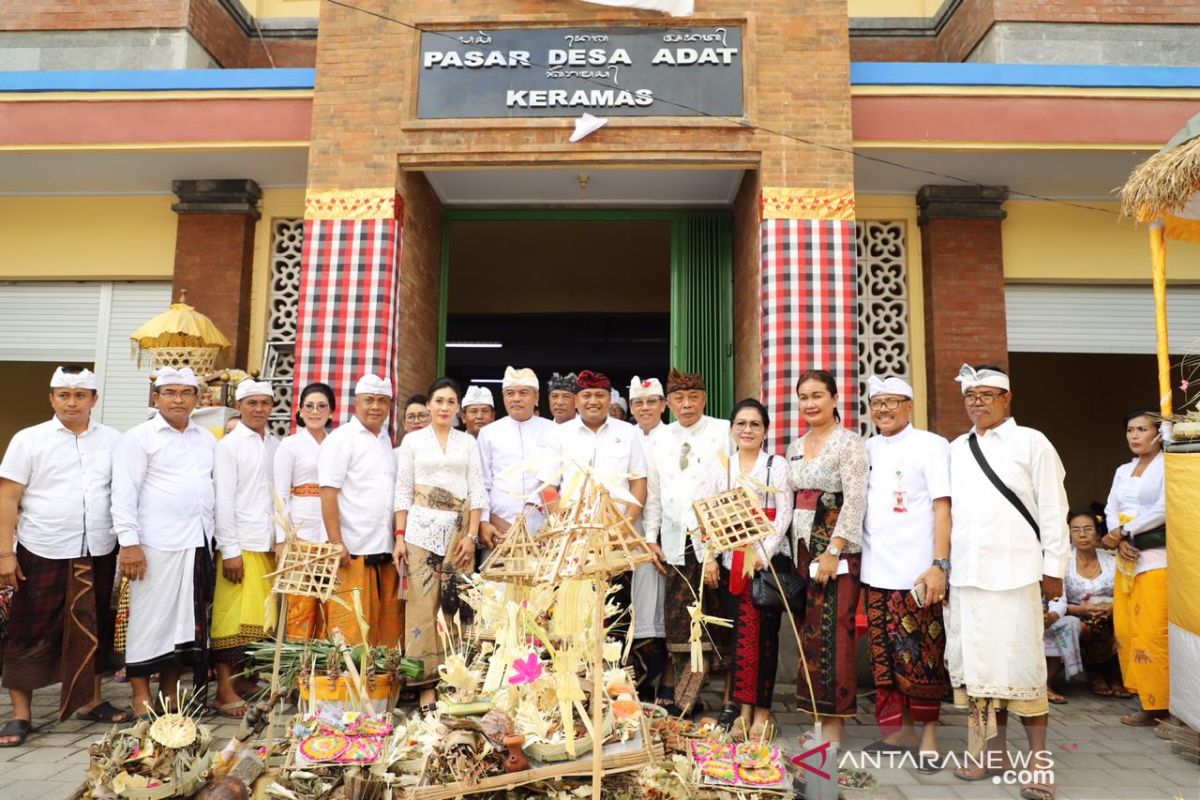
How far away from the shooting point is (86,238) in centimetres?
855

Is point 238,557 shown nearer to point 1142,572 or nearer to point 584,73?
point 584,73

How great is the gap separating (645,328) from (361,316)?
686 centimetres

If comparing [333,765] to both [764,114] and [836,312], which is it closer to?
[836,312]

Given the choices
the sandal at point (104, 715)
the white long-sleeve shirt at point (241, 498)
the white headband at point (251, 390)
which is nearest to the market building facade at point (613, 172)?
the white headband at point (251, 390)

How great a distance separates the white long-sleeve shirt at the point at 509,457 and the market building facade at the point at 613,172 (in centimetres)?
182

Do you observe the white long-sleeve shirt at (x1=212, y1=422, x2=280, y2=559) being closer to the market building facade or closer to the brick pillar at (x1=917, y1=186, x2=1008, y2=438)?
the market building facade

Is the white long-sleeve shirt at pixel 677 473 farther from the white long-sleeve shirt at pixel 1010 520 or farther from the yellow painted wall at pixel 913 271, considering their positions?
the yellow painted wall at pixel 913 271

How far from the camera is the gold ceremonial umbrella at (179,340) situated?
7.07m

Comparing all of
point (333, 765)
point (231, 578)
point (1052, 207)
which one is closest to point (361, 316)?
point (231, 578)

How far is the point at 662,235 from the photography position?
977 cm

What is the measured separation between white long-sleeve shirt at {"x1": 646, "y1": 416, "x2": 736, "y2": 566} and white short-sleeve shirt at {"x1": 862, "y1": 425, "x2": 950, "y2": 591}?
0.98 metres

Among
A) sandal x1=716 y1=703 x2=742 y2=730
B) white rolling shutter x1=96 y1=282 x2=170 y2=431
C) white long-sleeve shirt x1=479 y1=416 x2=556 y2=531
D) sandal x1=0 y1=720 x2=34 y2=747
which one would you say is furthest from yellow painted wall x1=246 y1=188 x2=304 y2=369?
sandal x1=716 y1=703 x2=742 y2=730

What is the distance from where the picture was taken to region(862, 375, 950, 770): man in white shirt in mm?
4137

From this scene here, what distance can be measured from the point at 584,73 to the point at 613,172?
850 millimetres
